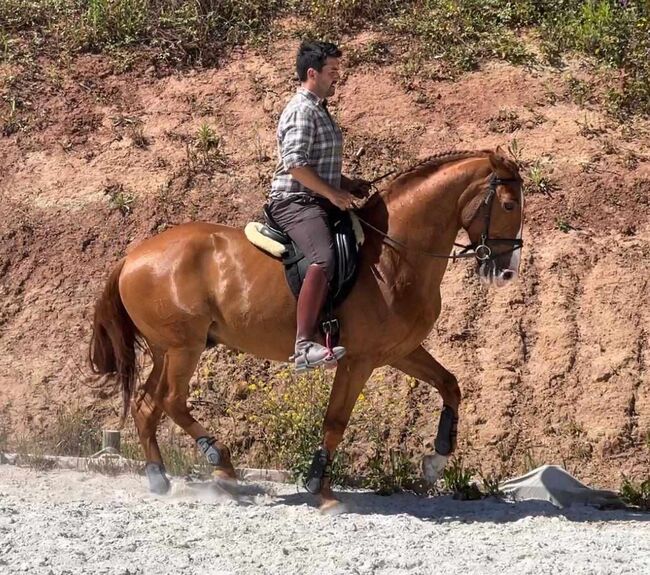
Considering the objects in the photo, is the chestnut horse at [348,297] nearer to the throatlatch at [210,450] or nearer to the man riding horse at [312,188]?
the throatlatch at [210,450]

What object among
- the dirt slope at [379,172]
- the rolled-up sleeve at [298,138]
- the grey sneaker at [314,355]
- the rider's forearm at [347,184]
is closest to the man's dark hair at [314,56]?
the rolled-up sleeve at [298,138]

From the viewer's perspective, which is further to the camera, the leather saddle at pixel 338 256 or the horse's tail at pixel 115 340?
the horse's tail at pixel 115 340

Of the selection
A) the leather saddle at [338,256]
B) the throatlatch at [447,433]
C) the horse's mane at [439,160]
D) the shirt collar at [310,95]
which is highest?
the shirt collar at [310,95]

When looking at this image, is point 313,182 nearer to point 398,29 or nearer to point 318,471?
point 318,471

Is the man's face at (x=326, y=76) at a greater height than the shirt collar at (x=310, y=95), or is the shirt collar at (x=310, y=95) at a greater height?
the man's face at (x=326, y=76)

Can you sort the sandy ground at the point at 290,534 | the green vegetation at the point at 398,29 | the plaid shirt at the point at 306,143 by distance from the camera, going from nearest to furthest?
the sandy ground at the point at 290,534, the plaid shirt at the point at 306,143, the green vegetation at the point at 398,29

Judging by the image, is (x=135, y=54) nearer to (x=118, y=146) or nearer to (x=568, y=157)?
(x=118, y=146)

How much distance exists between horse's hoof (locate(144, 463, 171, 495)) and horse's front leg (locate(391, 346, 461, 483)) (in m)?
1.81

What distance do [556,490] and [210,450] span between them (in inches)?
96.8

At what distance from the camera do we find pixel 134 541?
6113 mm

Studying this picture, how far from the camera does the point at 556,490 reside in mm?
7633

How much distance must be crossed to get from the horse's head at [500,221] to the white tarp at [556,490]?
1.63 metres

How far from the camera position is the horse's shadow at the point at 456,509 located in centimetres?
713

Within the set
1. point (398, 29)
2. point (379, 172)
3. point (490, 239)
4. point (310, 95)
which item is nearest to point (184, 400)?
point (310, 95)
